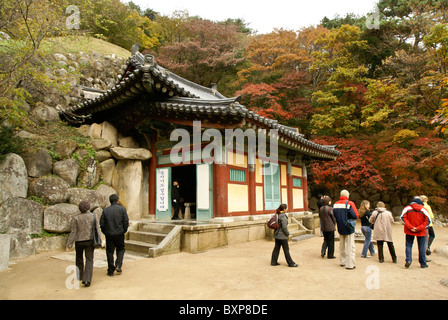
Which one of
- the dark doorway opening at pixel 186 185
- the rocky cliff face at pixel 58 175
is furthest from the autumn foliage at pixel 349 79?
the dark doorway opening at pixel 186 185

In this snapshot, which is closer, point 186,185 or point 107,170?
point 107,170

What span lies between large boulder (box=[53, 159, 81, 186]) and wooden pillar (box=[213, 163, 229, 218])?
4.51 meters

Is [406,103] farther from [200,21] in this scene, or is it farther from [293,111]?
[200,21]

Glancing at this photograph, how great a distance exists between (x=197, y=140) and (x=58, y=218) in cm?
478

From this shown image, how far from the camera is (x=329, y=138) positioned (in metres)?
18.0

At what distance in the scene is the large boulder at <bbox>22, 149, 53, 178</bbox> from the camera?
27.8ft

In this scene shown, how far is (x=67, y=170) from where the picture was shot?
894cm

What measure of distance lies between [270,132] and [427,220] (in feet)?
16.3

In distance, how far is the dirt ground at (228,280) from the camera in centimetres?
448

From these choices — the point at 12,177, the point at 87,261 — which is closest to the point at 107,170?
the point at 12,177

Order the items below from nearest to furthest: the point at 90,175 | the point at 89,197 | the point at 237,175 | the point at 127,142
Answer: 1. the point at 89,197
2. the point at 90,175
3. the point at 237,175
4. the point at 127,142

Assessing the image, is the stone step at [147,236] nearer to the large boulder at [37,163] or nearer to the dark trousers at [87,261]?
the dark trousers at [87,261]

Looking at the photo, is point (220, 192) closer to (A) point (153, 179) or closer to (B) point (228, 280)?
(A) point (153, 179)

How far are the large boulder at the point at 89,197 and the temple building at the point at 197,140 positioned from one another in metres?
1.91
